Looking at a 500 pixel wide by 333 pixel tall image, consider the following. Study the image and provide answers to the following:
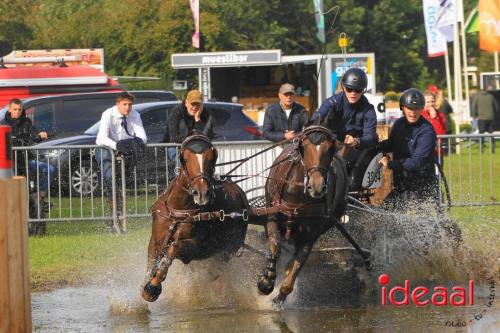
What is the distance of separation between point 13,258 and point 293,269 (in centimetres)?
356

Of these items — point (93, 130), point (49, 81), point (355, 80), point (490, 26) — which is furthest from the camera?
point (490, 26)

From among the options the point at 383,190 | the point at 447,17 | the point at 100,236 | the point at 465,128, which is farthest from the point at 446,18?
the point at 383,190

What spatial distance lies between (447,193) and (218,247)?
125 inches

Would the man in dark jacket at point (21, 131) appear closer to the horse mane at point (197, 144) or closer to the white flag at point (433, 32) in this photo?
the horse mane at point (197, 144)

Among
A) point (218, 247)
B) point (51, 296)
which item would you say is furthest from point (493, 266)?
point (51, 296)

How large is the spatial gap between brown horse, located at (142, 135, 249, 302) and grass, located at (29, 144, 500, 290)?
2.43 m

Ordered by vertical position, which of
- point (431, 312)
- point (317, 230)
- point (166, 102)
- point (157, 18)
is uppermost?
point (157, 18)

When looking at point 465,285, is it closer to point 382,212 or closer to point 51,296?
point 382,212

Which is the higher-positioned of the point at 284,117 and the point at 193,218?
the point at 284,117

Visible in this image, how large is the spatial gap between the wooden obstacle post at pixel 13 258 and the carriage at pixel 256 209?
2496mm

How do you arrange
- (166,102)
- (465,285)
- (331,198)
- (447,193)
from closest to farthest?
(331,198), (465,285), (447,193), (166,102)

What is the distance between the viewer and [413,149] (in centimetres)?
1224

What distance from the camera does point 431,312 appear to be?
33.4ft

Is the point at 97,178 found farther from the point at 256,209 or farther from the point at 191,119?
the point at 256,209
